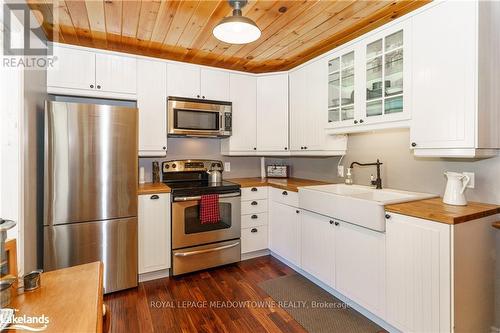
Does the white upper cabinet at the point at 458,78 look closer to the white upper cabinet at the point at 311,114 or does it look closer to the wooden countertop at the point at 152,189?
the white upper cabinet at the point at 311,114

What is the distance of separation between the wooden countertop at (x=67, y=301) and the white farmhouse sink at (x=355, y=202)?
1691 mm

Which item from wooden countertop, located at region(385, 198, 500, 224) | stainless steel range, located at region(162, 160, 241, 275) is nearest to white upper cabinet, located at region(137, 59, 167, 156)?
stainless steel range, located at region(162, 160, 241, 275)

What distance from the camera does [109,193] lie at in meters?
2.29

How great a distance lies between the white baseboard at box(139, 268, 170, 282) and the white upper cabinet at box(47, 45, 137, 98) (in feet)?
6.06

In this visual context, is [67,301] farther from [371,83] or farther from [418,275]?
[371,83]

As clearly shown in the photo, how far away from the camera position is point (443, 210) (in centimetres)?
161

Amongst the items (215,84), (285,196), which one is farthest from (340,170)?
(215,84)

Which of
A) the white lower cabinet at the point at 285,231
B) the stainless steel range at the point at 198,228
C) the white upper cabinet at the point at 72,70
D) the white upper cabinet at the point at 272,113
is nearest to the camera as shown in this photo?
the white upper cabinet at the point at 72,70

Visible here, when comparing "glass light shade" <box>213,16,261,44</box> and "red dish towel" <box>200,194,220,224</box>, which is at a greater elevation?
"glass light shade" <box>213,16,261,44</box>

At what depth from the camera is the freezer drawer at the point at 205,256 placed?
103 inches

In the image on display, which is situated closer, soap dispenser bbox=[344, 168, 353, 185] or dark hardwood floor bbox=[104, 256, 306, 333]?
dark hardwood floor bbox=[104, 256, 306, 333]

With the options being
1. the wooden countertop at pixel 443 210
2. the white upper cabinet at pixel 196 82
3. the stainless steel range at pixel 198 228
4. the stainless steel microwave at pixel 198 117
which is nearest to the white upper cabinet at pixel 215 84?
the white upper cabinet at pixel 196 82

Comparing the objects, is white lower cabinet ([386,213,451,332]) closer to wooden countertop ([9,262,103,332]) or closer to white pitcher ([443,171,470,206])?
white pitcher ([443,171,470,206])

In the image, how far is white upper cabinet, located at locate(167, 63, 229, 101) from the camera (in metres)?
2.89
